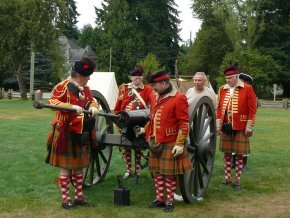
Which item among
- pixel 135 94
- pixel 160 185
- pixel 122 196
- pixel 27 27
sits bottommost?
pixel 122 196

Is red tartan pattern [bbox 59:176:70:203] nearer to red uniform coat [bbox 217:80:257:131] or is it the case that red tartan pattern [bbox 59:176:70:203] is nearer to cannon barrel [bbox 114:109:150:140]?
cannon barrel [bbox 114:109:150:140]

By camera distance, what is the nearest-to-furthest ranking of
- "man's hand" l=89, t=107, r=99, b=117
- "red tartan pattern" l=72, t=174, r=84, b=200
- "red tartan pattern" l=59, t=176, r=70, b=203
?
1. "man's hand" l=89, t=107, r=99, b=117
2. "red tartan pattern" l=59, t=176, r=70, b=203
3. "red tartan pattern" l=72, t=174, r=84, b=200

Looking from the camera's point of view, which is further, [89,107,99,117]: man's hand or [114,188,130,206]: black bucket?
[114,188,130,206]: black bucket

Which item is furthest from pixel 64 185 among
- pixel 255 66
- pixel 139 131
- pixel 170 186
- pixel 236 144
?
pixel 255 66

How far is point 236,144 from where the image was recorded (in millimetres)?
6973

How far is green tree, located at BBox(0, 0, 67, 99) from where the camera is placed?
33219 millimetres

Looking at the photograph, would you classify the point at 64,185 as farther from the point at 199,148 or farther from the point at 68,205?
the point at 199,148

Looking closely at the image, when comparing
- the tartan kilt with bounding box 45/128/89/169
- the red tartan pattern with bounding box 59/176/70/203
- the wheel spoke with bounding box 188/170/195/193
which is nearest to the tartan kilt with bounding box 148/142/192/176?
the wheel spoke with bounding box 188/170/195/193

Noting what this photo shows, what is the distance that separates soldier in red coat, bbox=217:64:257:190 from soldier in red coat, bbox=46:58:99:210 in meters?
2.27

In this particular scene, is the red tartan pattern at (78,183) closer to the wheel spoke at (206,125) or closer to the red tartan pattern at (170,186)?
the red tartan pattern at (170,186)

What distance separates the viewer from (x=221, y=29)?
2020 inches

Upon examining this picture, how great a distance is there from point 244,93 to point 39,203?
3.18 meters

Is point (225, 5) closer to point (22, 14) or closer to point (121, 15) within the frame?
point (121, 15)

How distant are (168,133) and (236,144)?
6.09 ft
